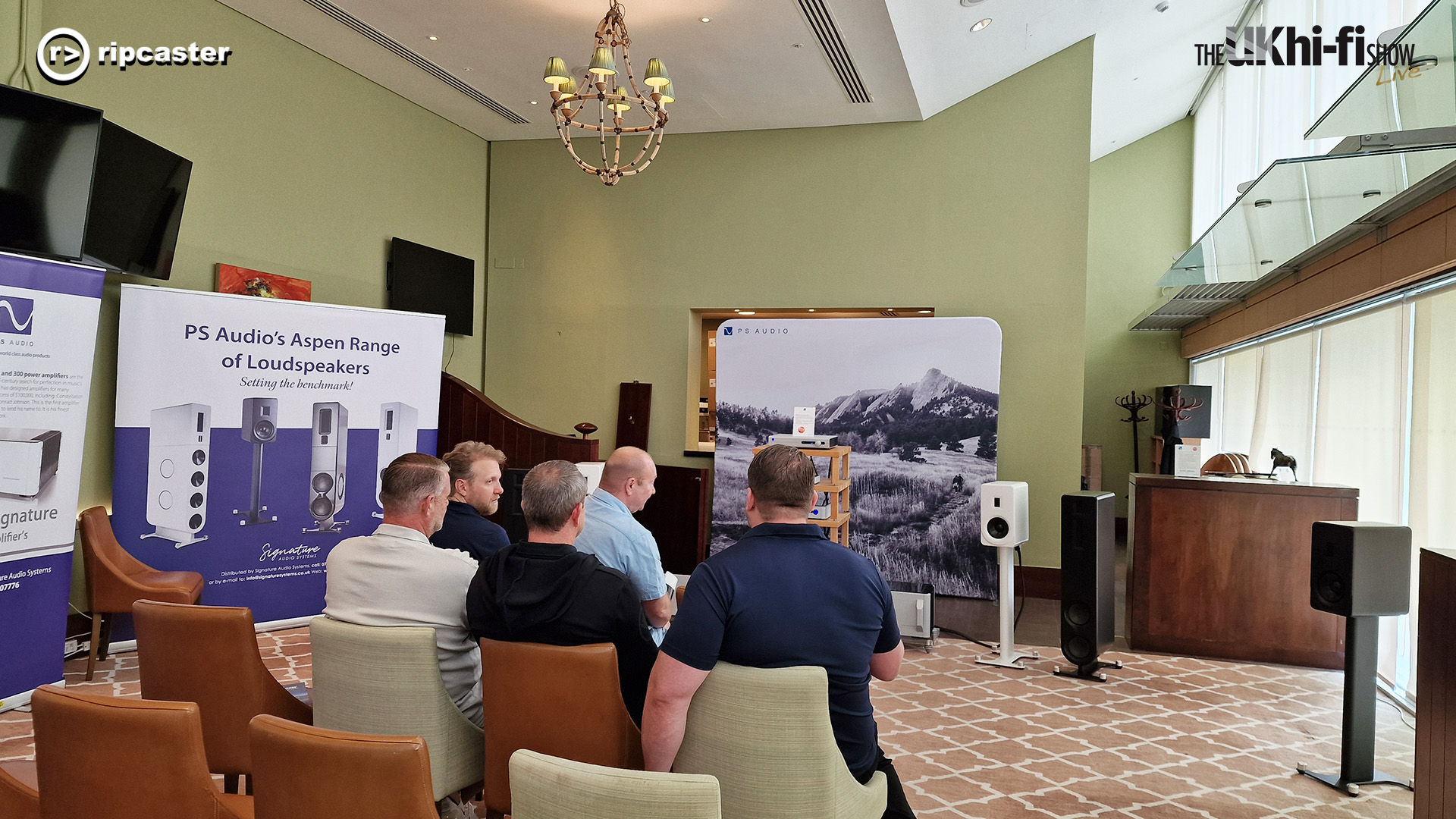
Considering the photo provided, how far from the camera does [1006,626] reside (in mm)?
5430

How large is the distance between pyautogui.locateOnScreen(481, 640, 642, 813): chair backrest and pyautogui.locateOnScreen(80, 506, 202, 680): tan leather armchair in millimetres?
3317

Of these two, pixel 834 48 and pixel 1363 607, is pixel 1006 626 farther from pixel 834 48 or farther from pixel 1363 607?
pixel 834 48

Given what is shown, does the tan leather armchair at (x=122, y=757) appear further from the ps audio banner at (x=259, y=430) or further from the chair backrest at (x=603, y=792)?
the ps audio banner at (x=259, y=430)

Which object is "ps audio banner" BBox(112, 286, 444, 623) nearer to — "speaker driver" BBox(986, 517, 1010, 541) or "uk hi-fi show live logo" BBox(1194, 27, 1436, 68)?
"speaker driver" BBox(986, 517, 1010, 541)

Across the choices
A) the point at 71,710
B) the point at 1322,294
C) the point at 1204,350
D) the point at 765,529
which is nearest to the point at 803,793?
the point at 765,529

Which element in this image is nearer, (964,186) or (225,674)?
(225,674)

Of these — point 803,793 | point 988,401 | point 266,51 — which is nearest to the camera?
point 803,793

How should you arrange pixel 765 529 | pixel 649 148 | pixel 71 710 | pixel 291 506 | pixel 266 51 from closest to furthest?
1. pixel 71 710
2. pixel 765 529
3. pixel 291 506
4. pixel 266 51
5. pixel 649 148

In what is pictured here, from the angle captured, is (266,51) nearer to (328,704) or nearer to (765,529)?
(328,704)

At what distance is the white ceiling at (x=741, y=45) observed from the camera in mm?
5930

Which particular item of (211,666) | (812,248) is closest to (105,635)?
(211,666)

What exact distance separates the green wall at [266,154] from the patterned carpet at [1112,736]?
8.38ft

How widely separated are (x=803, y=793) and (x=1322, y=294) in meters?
6.21

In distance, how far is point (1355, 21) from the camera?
19.3ft
